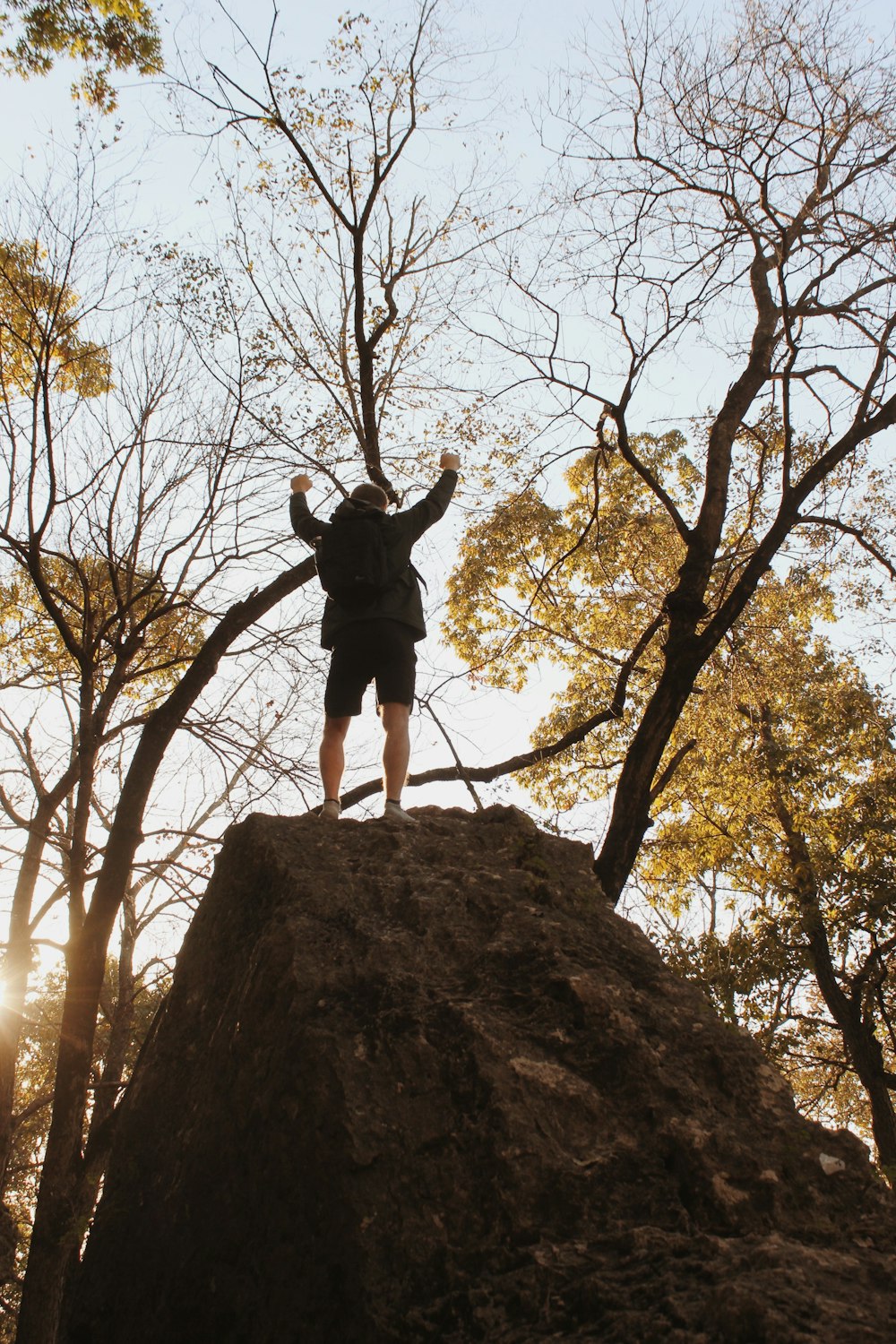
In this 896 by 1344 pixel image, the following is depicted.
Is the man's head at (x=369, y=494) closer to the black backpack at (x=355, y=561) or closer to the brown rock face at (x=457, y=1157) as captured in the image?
the black backpack at (x=355, y=561)

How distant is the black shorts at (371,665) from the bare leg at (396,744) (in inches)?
2.1

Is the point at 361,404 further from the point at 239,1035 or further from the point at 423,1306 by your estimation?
the point at 423,1306

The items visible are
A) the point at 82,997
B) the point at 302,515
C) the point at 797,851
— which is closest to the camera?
the point at 302,515

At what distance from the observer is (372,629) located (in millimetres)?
5145

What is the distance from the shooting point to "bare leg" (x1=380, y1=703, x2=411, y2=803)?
511cm

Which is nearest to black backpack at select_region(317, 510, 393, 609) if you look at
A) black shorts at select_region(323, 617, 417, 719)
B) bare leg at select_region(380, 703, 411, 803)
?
black shorts at select_region(323, 617, 417, 719)

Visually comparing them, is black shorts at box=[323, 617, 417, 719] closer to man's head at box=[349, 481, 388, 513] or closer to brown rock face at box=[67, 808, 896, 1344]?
man's head at box=[349, 481, 388, 513]

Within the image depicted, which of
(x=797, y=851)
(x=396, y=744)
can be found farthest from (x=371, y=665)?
(x=797, y=851)

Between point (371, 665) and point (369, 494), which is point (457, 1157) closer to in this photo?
point (371, 665)

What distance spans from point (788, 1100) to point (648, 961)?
0.74 m

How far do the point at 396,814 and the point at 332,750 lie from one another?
718mm

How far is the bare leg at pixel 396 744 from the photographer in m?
5.11

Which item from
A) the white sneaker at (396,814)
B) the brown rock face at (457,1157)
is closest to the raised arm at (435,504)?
the white sneaker at (396,814)

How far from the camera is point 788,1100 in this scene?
9.97 feet
